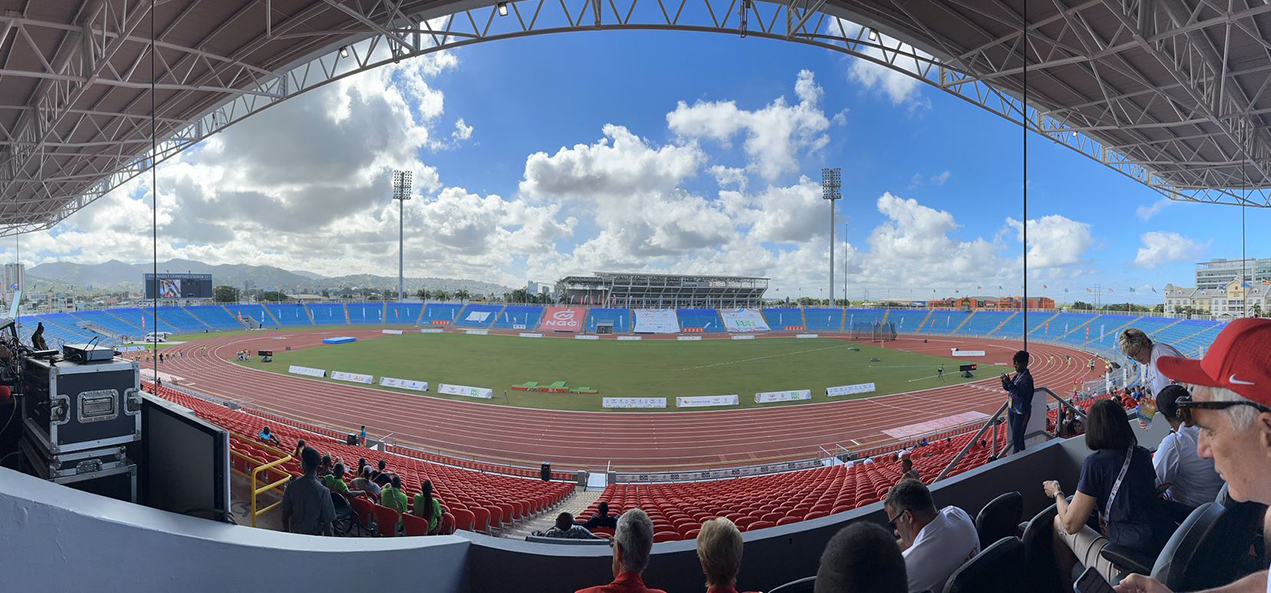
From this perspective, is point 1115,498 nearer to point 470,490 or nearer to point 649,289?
point 470,490

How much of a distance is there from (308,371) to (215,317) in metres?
32.2

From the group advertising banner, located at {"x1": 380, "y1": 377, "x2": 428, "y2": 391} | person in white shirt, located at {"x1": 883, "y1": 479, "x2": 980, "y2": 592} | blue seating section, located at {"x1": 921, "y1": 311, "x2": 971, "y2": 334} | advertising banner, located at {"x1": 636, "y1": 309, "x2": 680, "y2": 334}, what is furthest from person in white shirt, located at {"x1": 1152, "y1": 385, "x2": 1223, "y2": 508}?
blue seating section, located at {"x1": 921, "y1": 311, "x2": 971, "y2": 334}

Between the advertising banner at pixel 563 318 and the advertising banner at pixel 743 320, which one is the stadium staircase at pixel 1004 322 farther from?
the advertising banner at pixel 563 318

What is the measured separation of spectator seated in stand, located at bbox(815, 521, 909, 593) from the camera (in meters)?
1.31

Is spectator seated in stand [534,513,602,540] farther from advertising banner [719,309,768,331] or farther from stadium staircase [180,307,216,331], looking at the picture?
stadium staircase [180,307,216,331]

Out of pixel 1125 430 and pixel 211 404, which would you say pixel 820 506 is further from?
pixel 211 404

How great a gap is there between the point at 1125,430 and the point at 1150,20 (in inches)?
394

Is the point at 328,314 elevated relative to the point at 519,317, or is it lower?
elevated

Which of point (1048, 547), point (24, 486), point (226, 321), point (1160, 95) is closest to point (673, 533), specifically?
point (1048, 547)

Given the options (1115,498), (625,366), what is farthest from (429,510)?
(625,366)

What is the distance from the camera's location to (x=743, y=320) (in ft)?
181

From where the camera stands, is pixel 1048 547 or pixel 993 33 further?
pixel 993 33

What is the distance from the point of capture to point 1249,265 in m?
30.5

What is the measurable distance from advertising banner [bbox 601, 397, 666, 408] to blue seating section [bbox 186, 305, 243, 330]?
147ft
